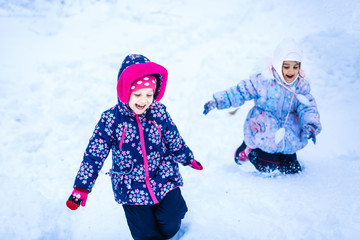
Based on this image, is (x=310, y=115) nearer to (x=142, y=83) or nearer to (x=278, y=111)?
(x=278, y=111)

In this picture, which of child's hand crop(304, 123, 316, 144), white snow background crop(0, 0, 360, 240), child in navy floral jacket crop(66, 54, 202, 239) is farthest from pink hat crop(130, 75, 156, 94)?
child's hand crop(304, 123, 316, 144)

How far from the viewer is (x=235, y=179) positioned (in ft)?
9.74

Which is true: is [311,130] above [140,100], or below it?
below

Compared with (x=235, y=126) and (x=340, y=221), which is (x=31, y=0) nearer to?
(x=235, y=126)

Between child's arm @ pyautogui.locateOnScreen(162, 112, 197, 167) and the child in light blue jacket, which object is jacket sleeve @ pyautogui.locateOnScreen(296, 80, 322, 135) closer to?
the child in light blue jacket

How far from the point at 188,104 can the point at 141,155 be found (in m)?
2.16

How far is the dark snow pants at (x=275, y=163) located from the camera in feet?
9.70

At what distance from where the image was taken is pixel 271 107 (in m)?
2.82

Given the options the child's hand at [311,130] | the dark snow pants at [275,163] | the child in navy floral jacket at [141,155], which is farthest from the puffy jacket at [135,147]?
the child's hand at [311,130]

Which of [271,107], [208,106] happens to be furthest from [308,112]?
[208,106]

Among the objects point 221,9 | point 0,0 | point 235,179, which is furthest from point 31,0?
point 235,179

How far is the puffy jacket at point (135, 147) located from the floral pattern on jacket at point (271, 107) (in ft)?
3.07

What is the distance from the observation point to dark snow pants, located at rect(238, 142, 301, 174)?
9.70ft

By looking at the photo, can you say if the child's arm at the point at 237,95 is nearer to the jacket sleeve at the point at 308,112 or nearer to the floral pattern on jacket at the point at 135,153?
the jacket sleeve at the point at 308,112
